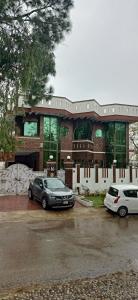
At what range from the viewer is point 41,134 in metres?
30.2

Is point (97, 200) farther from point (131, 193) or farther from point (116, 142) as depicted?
point (116, 142)

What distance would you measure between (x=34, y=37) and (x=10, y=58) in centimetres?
95

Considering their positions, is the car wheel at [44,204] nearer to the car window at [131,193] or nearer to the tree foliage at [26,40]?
the car window at [131,193]

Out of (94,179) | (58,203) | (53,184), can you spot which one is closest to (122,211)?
(58,203)

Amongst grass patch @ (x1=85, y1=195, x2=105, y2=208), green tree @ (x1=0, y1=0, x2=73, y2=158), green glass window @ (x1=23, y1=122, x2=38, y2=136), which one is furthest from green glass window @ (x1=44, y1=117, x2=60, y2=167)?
green tree @ (x1=0, y1=0, x2=73, y2=158)

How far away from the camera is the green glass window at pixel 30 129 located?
1185 inches

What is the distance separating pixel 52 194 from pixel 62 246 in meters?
6.97

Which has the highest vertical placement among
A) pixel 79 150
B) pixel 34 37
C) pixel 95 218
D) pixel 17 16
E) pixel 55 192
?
pixel 17 16

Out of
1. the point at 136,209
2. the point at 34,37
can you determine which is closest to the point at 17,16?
the point at 34,37

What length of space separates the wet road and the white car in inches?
17.2

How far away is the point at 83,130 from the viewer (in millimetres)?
33156

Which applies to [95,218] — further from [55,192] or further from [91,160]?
[91,160]

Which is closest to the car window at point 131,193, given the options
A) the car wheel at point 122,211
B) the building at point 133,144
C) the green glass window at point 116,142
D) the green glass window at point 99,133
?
the car wheel at point 122,211

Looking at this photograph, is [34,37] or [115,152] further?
[115,152]
